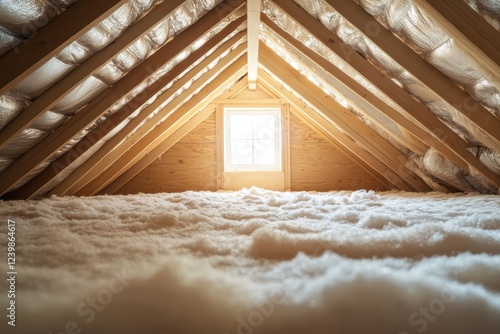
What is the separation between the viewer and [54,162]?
2809 mm

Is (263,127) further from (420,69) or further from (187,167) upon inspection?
(420,69)

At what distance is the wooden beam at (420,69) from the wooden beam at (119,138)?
1.29 meters

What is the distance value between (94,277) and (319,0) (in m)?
1.84

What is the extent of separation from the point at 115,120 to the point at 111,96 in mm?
438

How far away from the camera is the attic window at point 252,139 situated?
4707 mm

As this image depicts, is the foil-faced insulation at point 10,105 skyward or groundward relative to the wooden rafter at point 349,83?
groundward

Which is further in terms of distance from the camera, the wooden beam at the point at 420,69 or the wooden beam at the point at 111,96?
the wooden beam at the point at 111,96

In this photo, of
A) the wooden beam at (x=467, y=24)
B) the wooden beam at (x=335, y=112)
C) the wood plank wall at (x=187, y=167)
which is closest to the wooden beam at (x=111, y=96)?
the wooden beam at (x=335, y=112)

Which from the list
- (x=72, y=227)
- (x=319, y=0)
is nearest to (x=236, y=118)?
(x=319, y=0)

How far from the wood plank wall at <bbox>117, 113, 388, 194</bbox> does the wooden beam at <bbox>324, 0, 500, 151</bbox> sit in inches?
102

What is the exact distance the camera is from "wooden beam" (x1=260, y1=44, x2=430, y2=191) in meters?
3.39

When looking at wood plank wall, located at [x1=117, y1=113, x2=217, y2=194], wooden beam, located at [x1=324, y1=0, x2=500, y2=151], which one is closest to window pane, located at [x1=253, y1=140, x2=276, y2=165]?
wood plank wall, located at [x1=117, y1=113, x2=217, y2=194]

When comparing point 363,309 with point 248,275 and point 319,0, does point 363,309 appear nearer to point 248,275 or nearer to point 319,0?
point 248,275

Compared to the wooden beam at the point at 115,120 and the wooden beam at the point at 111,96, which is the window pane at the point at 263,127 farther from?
the wooden beam at the point at 111,96
